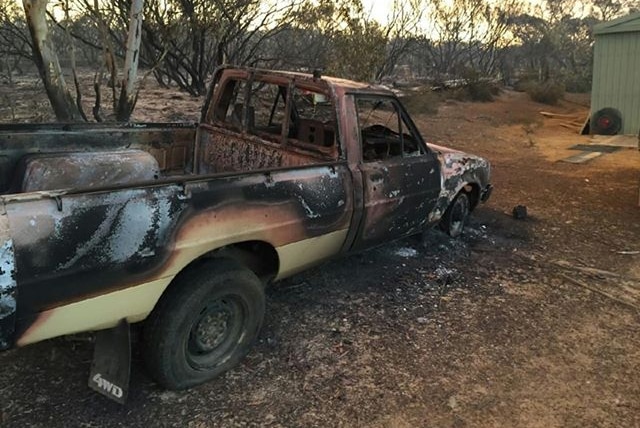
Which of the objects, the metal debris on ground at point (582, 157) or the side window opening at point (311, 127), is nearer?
the side window opening at point (311, 127)

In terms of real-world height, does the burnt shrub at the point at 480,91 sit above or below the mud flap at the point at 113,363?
above

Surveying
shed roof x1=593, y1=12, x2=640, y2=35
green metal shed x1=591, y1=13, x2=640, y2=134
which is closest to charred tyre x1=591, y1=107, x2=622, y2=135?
green metal shed x1=591, y1=13, x2=640, y2=134

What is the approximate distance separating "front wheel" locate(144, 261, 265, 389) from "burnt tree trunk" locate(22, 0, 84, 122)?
6.08 meters

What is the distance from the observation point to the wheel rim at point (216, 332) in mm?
3279

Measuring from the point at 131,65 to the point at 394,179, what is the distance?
226 inches

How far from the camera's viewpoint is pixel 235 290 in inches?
131

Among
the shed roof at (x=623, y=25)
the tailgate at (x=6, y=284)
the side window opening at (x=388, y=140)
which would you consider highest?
the shed roof at (x=623, y=25)

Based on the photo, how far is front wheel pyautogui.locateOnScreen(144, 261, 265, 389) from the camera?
3.06 meters

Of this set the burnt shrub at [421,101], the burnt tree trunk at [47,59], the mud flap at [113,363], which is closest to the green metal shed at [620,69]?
the burnt shrub at [421,101]

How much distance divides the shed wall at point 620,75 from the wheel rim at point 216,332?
13.8 m

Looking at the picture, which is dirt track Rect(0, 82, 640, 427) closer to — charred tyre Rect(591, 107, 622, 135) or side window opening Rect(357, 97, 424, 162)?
side window opening Rect(357, 97, 424, 162)

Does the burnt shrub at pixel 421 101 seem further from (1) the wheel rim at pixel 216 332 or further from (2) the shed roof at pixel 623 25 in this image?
(1) the wheel rim at pixel 216 332

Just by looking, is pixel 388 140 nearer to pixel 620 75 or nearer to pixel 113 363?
pixel 113 363

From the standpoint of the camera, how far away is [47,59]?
7957mm
